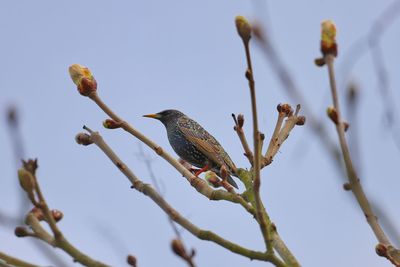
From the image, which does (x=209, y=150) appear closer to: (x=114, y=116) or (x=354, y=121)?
(x=114, y=116)

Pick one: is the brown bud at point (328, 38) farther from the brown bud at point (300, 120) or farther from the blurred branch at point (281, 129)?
the brown bud at point (300, 120)

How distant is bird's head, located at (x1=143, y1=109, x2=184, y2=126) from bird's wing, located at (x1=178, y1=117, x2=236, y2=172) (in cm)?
18

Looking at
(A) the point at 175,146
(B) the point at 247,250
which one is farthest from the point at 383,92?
(A) the point at 175,146

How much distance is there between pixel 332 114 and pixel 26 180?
45.5 inches

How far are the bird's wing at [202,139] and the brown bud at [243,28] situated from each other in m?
6.22

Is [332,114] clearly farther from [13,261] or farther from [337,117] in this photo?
[13,261]

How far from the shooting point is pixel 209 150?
A: 366 inches

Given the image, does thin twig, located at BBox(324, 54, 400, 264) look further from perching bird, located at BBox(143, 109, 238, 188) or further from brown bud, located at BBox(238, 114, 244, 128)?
perching bird, located at BBox(143, 109, 238, 188)

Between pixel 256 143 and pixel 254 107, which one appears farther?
pixel 256 143

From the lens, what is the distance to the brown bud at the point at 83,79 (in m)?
3.88

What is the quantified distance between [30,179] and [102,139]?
1276mm

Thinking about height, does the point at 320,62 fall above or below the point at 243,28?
below

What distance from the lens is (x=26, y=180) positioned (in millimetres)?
2566

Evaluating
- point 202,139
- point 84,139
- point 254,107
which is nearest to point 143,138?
point 84,139
